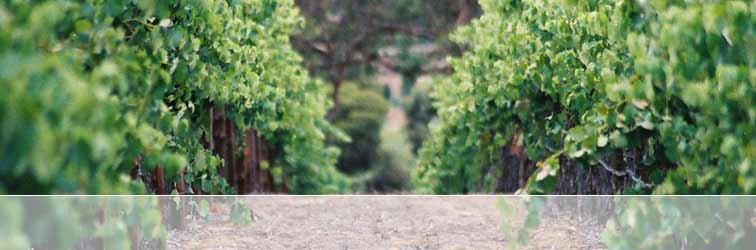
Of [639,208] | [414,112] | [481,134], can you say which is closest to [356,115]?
[414,112]

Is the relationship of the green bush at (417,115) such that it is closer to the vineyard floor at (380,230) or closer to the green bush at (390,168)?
the green bush at (390,168)

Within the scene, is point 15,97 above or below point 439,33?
below

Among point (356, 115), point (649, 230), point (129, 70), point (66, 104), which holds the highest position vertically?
point (356, 115)

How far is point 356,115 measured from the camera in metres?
17.0

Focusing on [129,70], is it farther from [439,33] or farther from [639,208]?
[439,33]

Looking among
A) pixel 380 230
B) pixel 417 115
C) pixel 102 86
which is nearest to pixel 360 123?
pixel 417 115

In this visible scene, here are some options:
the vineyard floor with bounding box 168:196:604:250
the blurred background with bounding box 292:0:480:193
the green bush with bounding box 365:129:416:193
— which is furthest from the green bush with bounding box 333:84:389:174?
the vineyard floor with bounding box 168:196:604:250

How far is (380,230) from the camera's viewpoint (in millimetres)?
3809

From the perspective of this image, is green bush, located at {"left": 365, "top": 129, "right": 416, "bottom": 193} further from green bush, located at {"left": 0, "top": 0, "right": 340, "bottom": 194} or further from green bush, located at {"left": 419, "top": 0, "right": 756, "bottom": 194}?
green bush, located at {"left": 0, "top": 0, "right": 340, "bottom": 194}

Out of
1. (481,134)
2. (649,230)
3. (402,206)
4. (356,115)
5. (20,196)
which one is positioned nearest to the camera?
(20,196)

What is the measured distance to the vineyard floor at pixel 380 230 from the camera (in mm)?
3686

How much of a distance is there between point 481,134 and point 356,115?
10326 millimetres

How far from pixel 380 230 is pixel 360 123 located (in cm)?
1328

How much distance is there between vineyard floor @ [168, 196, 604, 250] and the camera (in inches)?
145
